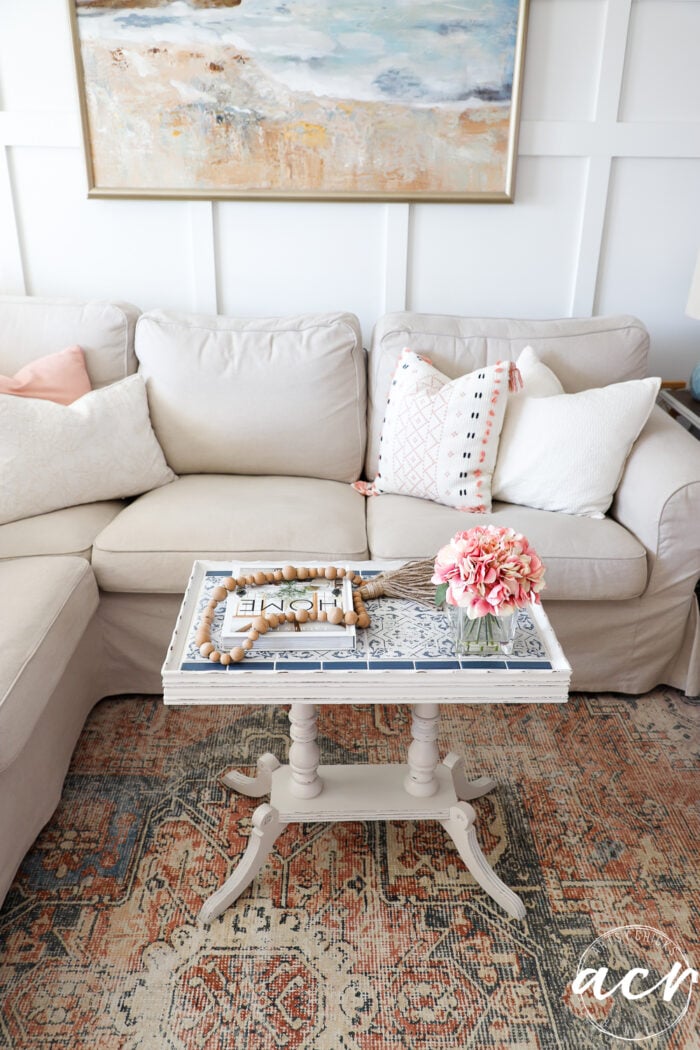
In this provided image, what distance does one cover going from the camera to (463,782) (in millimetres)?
1833

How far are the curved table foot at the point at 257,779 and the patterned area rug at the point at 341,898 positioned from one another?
0.18 feet

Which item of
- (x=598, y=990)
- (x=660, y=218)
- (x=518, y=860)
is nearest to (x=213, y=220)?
(x=660, y=218)

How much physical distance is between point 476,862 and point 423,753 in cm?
23

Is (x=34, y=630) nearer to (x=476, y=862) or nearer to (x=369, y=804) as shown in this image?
(x=369, y=804)

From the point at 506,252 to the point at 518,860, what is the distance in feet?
6.29

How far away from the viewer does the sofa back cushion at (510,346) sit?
2459mm

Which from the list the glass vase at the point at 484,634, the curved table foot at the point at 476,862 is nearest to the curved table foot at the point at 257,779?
the curved table foot at the point at 476,862

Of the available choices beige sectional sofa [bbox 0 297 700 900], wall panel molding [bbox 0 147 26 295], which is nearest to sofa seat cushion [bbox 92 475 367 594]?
beige sectional sofa [bbox 0 297 700 900]

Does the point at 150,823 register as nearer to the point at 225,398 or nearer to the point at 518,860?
the point at 518,860

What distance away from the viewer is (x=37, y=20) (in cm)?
249

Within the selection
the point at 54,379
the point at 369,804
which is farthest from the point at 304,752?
the point at 54,379

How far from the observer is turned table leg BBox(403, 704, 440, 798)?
1588mm

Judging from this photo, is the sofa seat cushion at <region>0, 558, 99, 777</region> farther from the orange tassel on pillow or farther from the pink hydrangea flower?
the orange tassel on pillow

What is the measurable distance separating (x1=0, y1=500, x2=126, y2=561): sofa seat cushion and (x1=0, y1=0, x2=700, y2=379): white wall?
95 cm
